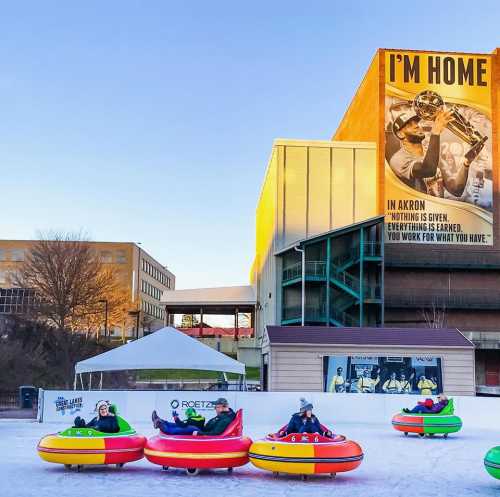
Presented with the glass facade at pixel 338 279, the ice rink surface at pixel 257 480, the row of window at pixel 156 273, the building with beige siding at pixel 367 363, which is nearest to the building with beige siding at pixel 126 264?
the row of window at pixel 156 273

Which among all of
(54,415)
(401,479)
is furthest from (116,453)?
(54,415)

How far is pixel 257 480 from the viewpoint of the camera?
47.2ft

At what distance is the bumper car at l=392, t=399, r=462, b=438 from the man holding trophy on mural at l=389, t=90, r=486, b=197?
34052 millimetres

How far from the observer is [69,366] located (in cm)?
A: 4662

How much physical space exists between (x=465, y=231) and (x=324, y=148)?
1200 cm

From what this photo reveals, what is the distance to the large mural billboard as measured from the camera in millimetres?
55906

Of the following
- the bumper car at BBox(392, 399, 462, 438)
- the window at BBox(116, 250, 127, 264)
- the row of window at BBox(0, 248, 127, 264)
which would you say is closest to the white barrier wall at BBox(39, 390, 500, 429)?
the bumper car at BBox(392, 399, 462, 438)

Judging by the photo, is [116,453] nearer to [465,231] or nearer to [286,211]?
[286,211]

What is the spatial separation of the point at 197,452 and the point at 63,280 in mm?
52390

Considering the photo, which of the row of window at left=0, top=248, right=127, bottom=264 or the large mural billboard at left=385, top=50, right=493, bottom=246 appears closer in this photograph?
the large mural billboard at left=385, top=50, right=493, bottom=246

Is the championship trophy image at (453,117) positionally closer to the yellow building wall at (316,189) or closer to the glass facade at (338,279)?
the yellow building wall at (316,189)

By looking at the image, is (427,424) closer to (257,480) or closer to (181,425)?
(257,480)

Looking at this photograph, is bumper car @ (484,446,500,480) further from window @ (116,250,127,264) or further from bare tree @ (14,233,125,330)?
window @ (116,250,127,264)

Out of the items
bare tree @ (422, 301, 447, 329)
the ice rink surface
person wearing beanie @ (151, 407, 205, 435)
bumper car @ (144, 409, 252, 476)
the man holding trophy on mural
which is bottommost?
the ice rink surface
